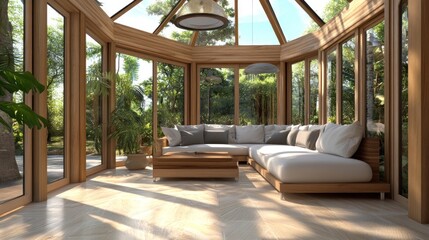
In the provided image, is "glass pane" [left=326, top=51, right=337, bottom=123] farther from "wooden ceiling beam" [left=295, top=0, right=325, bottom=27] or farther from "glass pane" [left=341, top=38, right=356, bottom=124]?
"wooden ceiling beam" [left=295, top=0, right=325, bottom=27]

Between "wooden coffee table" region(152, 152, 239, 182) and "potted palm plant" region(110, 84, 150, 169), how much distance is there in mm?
1447

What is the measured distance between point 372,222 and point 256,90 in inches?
248

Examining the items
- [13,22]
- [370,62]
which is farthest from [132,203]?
[370,62]

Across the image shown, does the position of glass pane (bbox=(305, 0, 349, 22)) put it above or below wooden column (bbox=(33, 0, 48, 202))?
above

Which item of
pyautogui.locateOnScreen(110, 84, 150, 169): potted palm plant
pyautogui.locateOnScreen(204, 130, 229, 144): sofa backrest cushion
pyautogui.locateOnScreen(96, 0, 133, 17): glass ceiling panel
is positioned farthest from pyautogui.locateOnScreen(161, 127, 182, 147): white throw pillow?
pyautogui.locateOnScreen(96, 0, 133, 17): glass ceiling panel

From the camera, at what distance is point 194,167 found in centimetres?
580

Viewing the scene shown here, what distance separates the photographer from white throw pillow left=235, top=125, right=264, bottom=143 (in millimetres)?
8492

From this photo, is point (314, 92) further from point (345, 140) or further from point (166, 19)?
point (166, 19)

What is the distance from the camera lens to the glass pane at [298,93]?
8.66m

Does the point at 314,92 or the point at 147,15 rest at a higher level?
the point at 147,15

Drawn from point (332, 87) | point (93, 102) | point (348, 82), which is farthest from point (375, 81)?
point (93, 102)

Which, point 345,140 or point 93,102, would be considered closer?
point 345,140

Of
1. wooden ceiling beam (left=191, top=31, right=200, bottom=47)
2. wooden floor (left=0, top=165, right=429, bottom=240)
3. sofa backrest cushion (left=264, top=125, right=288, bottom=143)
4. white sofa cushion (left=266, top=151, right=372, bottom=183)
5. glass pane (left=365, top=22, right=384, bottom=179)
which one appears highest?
wooden ceiling beam (left=191, top=31, right=200, bottom=47)

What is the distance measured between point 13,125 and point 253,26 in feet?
21.7
